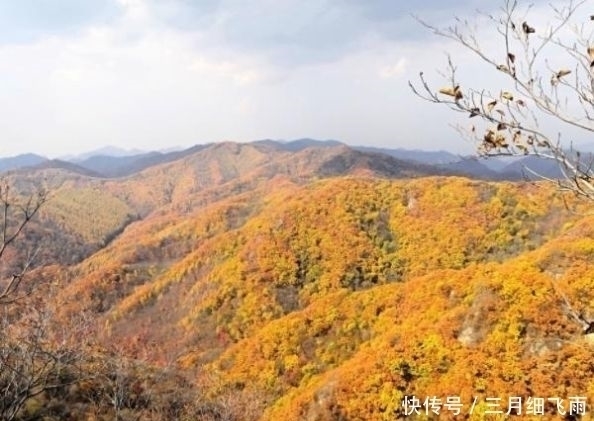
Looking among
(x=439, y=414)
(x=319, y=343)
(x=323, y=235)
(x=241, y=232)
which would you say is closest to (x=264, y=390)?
(x=319, y=343)

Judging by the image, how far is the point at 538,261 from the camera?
49.6 metres

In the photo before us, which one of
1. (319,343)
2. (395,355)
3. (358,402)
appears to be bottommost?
(319,343)

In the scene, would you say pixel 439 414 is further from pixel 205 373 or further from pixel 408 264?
pixel 408 264

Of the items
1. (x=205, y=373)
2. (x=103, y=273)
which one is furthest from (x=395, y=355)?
(x=103, y=273)

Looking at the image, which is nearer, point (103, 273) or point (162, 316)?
point (162, 316)

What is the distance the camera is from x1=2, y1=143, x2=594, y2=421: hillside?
3966 cm

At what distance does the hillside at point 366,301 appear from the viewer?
3966cm

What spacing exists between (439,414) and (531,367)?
7560mm

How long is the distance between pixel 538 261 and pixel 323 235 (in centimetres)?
7255

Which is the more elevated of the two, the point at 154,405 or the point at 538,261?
the point at 538,261

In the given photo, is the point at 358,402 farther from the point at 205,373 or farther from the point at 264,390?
the point at 205,373

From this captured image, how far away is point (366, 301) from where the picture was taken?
75.9m

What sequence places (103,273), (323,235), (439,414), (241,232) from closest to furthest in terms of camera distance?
1. (439,414)
2. (323,235)
3. (241,232)
4. (103,273)

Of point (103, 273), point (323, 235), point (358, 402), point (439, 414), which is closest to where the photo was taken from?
point (439, 414)
